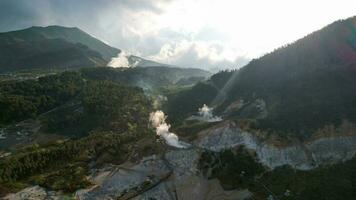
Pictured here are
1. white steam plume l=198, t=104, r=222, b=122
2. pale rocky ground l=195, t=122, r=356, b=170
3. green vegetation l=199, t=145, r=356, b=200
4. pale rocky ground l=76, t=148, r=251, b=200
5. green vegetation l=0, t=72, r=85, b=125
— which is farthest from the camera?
green vegetation l=0, t=72, r=85, b=125

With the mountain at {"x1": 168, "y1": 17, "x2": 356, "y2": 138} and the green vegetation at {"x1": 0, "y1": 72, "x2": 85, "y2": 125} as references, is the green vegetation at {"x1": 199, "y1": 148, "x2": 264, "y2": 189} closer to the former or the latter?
the mountain at {"x1": 168, "y1": 17, "x2": 356, "y2": 138}

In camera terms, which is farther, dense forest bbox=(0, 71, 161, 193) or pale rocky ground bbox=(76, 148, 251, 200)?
dense forest bbox=(0, 71, 161, 193)

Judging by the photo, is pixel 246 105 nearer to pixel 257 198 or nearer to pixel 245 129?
pixel 245 129

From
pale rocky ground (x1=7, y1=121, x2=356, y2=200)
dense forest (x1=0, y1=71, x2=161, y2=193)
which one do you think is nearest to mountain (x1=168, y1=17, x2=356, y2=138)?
pale rocky ground (x1=7, y1=121, x2=356, y2=200)

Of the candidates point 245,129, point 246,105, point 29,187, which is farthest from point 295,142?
point 29,187

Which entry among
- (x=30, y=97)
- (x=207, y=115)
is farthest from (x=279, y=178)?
(x=30, y=97)

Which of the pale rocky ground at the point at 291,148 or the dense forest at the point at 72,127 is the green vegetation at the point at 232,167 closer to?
the pale rocky ground at the point at 291,148

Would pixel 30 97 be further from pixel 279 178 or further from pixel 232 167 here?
pixel 279 178

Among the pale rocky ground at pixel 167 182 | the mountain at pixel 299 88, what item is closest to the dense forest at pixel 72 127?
the pale rocky ground at pixel 167 182
